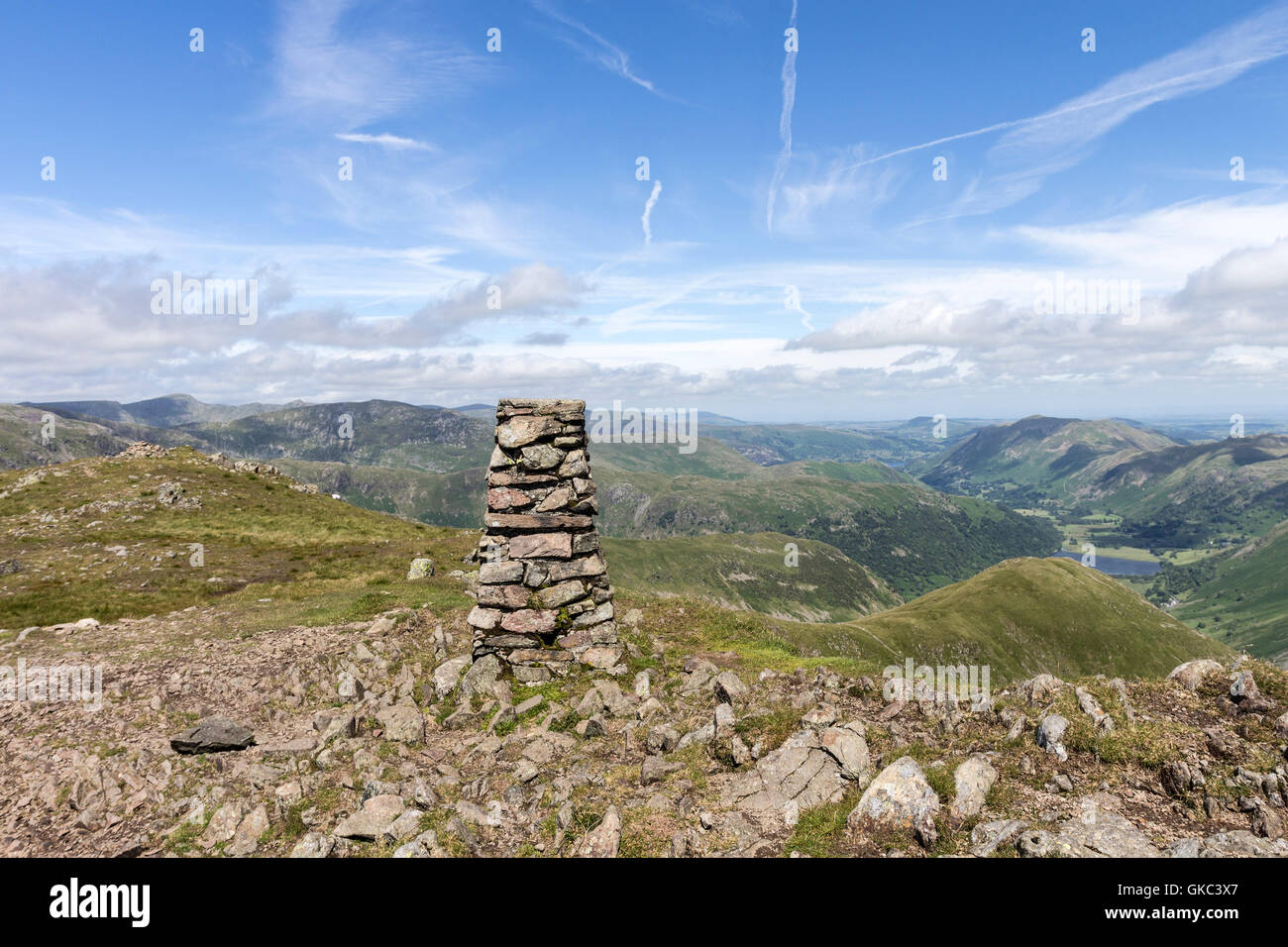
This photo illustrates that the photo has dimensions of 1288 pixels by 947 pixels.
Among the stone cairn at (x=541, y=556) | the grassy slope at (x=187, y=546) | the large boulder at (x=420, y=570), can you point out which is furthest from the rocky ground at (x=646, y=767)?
the large boulder at (x=420, y=570)

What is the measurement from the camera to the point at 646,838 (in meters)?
10.9

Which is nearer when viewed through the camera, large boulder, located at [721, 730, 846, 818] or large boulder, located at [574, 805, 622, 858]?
large boulder, located at [574, 805, 622, 858]

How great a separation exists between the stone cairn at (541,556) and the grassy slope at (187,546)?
41.5ft

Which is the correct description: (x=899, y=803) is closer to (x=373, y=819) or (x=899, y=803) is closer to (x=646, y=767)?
(x=646, y=767)

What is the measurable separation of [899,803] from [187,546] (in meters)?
55.4

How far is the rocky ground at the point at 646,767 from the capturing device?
32.7 feet

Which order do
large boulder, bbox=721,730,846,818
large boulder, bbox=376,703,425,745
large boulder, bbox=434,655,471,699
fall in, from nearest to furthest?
1. large boulder, bbox=721,730,846,818
2. large boulder, bbox=376,703,425,745
3. large boulder, bbox=434,655,471,699

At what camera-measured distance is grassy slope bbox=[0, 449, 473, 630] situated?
106ft

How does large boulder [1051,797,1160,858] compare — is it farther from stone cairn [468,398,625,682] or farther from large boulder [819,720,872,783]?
stone cairn [468,398,625,682]

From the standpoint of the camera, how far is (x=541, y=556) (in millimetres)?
Answer: 20953

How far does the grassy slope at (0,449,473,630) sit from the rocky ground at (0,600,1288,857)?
12.2m

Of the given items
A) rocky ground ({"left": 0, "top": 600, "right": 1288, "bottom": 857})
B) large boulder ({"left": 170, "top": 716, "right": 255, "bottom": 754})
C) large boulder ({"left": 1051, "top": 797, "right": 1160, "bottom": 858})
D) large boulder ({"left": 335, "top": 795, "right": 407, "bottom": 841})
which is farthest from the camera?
large boulder ({"left": 170, "top": 716, "right": 255, "bottom": 754})

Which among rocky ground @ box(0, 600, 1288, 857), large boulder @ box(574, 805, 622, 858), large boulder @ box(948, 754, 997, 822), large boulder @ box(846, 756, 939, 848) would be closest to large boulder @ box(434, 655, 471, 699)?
rocky ground @ box(0, 600, 1288, 857)
